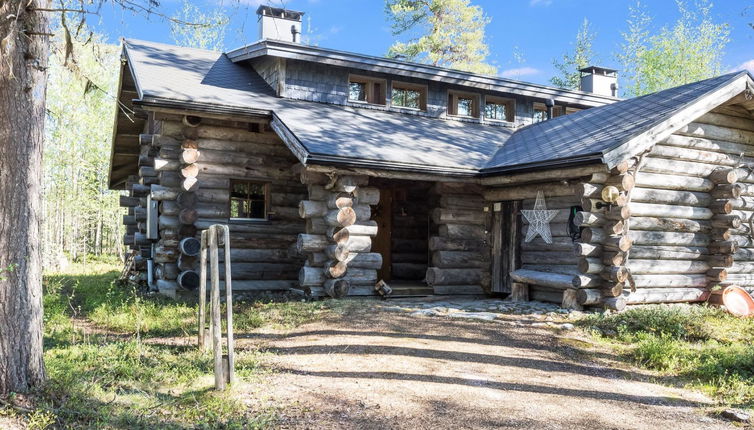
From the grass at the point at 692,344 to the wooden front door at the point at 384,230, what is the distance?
633 cm

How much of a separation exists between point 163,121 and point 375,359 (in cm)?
813

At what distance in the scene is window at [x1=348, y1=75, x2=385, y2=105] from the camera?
15.9 m

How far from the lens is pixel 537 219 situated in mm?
11930

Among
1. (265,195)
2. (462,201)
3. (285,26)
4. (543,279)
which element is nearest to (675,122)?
(543,279)

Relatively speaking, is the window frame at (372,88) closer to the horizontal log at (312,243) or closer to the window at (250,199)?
the window at (250,199)

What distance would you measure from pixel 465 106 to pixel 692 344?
429 inches

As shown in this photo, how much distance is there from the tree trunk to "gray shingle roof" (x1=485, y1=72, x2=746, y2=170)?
8.26m

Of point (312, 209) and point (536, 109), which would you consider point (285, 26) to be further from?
point (536, 109)

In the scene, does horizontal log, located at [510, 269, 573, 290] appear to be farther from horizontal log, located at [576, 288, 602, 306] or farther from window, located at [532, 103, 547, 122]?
window, located at [532, 103, 547, 122]

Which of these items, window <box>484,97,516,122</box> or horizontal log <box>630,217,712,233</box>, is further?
window <box>484,97,516,122</box>

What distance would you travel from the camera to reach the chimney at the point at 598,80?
20.2 meters

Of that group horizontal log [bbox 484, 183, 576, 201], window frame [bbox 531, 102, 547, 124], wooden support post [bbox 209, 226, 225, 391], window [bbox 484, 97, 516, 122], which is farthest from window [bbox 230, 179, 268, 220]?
window frame [bbox 531, 102, 547, 124]

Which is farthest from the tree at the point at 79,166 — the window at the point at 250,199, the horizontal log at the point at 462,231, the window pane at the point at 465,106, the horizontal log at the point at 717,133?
the horizontal log at the point at 717,133

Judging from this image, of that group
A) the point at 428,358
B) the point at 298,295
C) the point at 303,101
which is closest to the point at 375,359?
the point at 428,358
